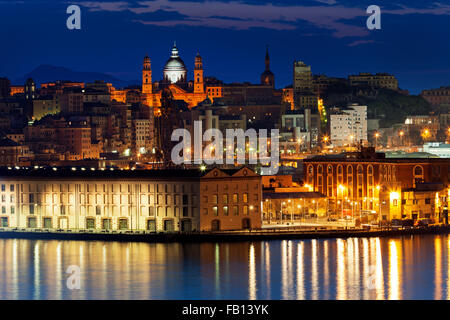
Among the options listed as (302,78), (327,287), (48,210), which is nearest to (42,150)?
(302,78)

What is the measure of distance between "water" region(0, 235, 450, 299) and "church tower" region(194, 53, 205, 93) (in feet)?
161

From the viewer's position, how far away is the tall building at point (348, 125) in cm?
8800

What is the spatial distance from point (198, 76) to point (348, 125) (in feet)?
34.3

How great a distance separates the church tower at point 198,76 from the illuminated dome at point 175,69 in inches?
114

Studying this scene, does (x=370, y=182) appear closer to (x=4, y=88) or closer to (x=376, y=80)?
(x=376, y=80)

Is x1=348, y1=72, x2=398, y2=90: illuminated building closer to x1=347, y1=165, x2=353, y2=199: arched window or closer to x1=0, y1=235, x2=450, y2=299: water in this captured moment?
x1=347, y1=165, x2=353, y2=199: arched window

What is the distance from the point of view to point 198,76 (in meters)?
92.5

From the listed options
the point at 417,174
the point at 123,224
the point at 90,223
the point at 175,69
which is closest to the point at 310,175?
the point at 417,174

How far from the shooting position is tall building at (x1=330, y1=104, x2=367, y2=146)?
88000mm

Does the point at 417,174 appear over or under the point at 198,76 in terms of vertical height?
under

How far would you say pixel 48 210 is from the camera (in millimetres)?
45812

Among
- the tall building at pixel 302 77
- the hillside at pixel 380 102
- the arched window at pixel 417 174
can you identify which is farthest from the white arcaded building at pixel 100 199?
the tall building at pixel 302 77

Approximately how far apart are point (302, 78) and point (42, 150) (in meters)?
24.4

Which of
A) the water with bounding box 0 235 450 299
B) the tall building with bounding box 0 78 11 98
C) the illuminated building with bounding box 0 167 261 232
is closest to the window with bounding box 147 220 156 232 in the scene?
the illuminated building with bounding box 0 167 261 232
